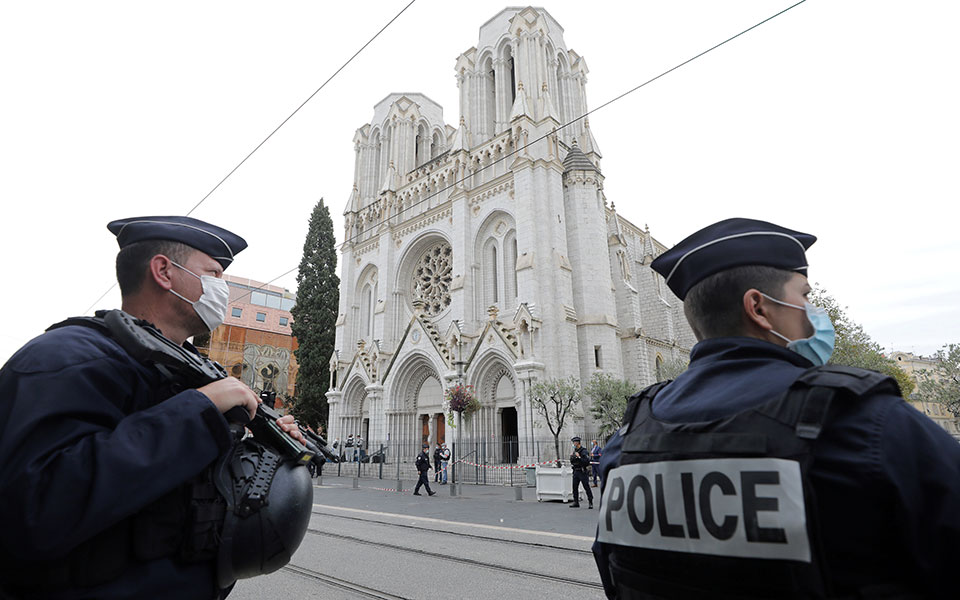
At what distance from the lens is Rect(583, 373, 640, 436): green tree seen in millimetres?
20609

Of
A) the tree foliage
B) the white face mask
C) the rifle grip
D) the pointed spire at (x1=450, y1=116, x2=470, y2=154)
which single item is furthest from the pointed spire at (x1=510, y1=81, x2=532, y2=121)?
the rifle grip

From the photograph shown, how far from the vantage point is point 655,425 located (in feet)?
5.11

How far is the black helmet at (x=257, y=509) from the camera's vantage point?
4.92ft

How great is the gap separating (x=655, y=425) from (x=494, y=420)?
22747mm

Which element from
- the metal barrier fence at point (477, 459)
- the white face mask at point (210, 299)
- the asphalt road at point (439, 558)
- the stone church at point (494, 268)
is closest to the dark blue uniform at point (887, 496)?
the white face mask at point (210, 299)

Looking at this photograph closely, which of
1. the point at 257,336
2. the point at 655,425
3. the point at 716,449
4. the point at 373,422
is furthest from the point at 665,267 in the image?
the point at 257,336

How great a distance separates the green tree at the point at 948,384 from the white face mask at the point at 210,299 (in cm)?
3227

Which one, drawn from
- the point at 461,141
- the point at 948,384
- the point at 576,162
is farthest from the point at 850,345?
the point at 461,141

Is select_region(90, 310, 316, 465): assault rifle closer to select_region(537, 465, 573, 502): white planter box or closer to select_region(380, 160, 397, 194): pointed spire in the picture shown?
select_region(537, 465, 573, 502): white planter box

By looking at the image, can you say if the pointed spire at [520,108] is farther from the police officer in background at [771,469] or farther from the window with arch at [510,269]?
the police officer in background at [771,469]

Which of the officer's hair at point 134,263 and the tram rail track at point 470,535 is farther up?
the officer's hair at point 134,263

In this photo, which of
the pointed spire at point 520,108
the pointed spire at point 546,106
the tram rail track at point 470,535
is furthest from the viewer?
the pointed spire at point 546,106

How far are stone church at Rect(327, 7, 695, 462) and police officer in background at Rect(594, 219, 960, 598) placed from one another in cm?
2011

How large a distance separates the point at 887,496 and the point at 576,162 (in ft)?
88.6
